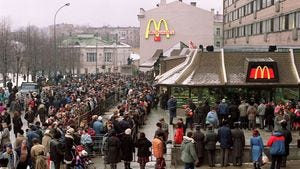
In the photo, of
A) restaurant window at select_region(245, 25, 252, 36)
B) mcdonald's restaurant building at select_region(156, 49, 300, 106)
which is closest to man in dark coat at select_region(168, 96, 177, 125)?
mcdonald's restaurant building at select_region(156, 49, 300, 106)

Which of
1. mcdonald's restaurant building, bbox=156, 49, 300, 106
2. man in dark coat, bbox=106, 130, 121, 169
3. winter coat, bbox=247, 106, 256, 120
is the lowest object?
man in dark coat, bbox=106, 130, 121, 169

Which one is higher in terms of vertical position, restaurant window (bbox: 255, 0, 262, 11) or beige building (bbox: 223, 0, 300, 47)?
restaurant window (bbox: 255, 0, 262, 11)

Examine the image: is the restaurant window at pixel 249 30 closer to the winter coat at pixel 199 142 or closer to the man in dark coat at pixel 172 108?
the man in dark coat at pixel 172 108

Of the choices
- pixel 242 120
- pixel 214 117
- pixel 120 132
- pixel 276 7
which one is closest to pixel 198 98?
pixel 242 120

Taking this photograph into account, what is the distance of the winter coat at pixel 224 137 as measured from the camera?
17766 millimetres

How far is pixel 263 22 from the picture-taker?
189 ft

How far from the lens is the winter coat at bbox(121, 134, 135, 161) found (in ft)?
56.7

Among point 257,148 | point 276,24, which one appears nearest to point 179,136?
point 257,148

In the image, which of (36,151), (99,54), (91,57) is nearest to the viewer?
(36,151)

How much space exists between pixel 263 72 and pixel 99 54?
356ft

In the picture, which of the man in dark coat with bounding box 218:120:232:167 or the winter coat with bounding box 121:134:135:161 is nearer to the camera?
the winter coat with bounding box 121:134:135:161

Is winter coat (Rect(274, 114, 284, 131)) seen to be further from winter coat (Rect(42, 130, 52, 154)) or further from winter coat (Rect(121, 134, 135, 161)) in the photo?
winter coat (Rect(42, 130, 52, 154))

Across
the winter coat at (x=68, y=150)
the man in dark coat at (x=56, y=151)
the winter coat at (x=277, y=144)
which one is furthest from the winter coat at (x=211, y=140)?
the man in dark coat at (x=56, y=151)

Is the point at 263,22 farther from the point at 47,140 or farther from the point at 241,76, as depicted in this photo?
the point at 47,140
